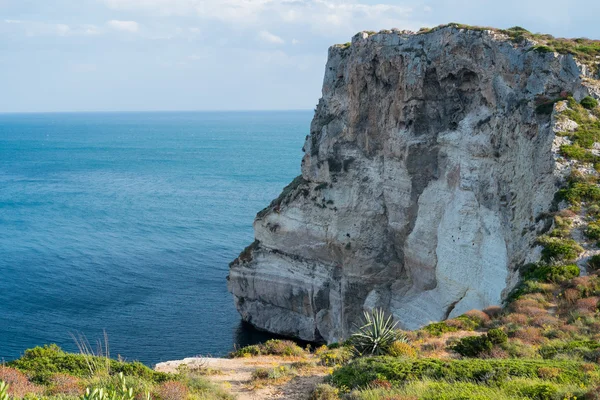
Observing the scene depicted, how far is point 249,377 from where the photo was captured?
17281 millimetres

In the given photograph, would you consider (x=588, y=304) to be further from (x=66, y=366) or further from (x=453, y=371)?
(x=66, y=366)

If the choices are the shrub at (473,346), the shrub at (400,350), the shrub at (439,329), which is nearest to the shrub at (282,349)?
the shrub at (400,350)

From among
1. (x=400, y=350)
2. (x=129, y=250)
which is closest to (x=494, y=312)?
(x=400, y=350)

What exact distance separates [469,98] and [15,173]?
103211mm

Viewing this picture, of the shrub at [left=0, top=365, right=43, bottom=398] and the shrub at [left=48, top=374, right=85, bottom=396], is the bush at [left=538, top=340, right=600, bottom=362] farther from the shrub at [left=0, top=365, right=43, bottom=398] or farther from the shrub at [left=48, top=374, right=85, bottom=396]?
the shrub at [left=0, top=365, right=43, bottom=398]

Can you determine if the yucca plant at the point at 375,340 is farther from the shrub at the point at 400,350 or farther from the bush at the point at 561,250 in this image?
the bush at the point at 561,250

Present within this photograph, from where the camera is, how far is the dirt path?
50.8 ft

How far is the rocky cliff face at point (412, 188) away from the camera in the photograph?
30.2 metres

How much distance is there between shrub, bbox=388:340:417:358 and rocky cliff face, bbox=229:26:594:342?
29.4ft

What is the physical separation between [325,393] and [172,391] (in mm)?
3613

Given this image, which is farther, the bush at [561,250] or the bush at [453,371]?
the bush at [561,250]

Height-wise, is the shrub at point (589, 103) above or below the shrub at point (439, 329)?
above

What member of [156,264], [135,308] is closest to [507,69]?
[135,308]

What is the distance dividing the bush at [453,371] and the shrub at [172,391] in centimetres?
369
